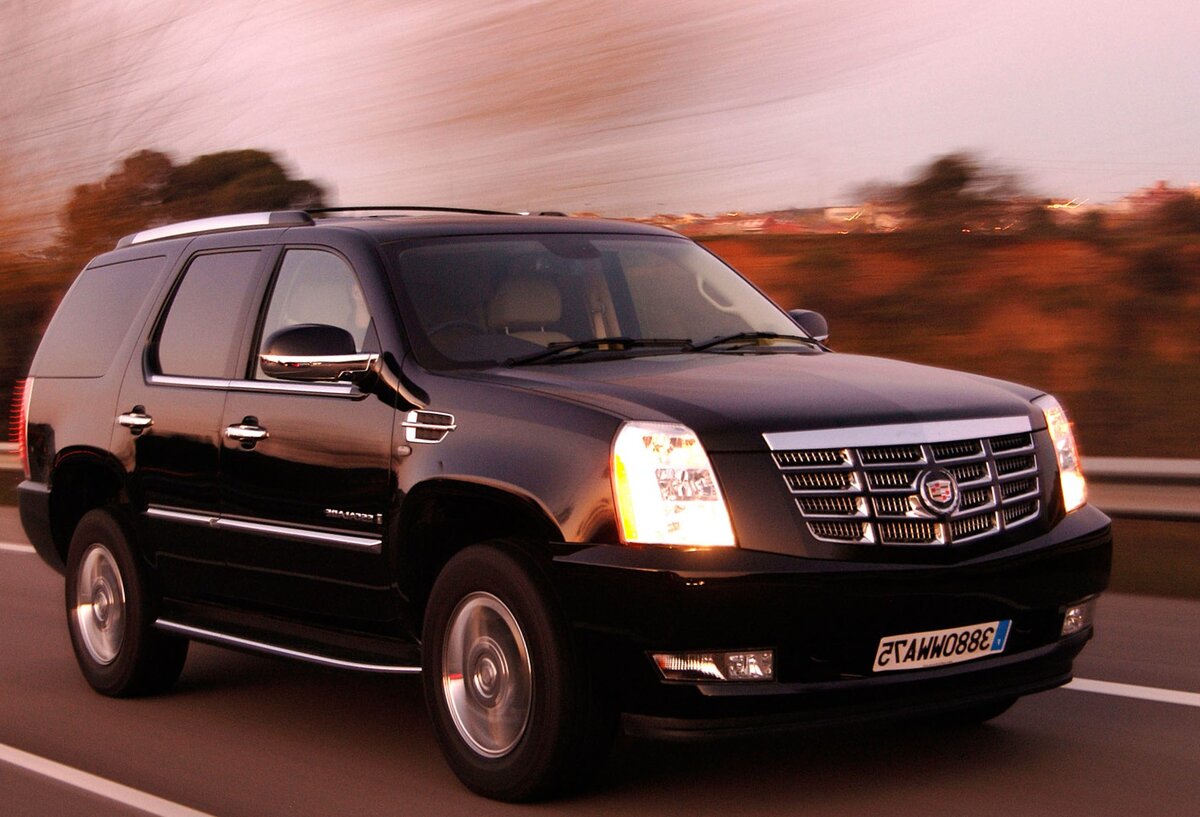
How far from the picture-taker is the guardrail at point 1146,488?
8.52m

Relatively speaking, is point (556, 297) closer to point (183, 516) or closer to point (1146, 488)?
point (183, 516)

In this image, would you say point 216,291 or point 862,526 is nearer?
point 862,526

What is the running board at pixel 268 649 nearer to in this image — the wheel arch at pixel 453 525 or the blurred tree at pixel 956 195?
the wheel arch at pixel 453 525

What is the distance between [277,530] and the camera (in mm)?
6371

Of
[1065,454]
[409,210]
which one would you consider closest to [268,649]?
[409,210]

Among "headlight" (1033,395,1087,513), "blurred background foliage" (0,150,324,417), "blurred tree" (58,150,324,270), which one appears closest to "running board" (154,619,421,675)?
"headlight" (1033,395,1087,513)

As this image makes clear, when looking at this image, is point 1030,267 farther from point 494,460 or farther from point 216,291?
point 494,460

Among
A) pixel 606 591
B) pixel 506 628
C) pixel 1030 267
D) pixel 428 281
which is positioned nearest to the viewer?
pixel 606 591

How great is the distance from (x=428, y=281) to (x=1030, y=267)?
35.6 ft

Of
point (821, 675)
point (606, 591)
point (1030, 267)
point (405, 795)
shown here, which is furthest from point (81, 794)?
point (1030, 267)

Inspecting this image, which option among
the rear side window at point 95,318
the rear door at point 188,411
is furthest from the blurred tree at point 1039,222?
the rear door at point 188,411

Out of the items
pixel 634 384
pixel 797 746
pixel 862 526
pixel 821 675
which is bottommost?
pixel 797 746

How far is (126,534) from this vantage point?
24.3ft

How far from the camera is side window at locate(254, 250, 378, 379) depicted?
249 inches
